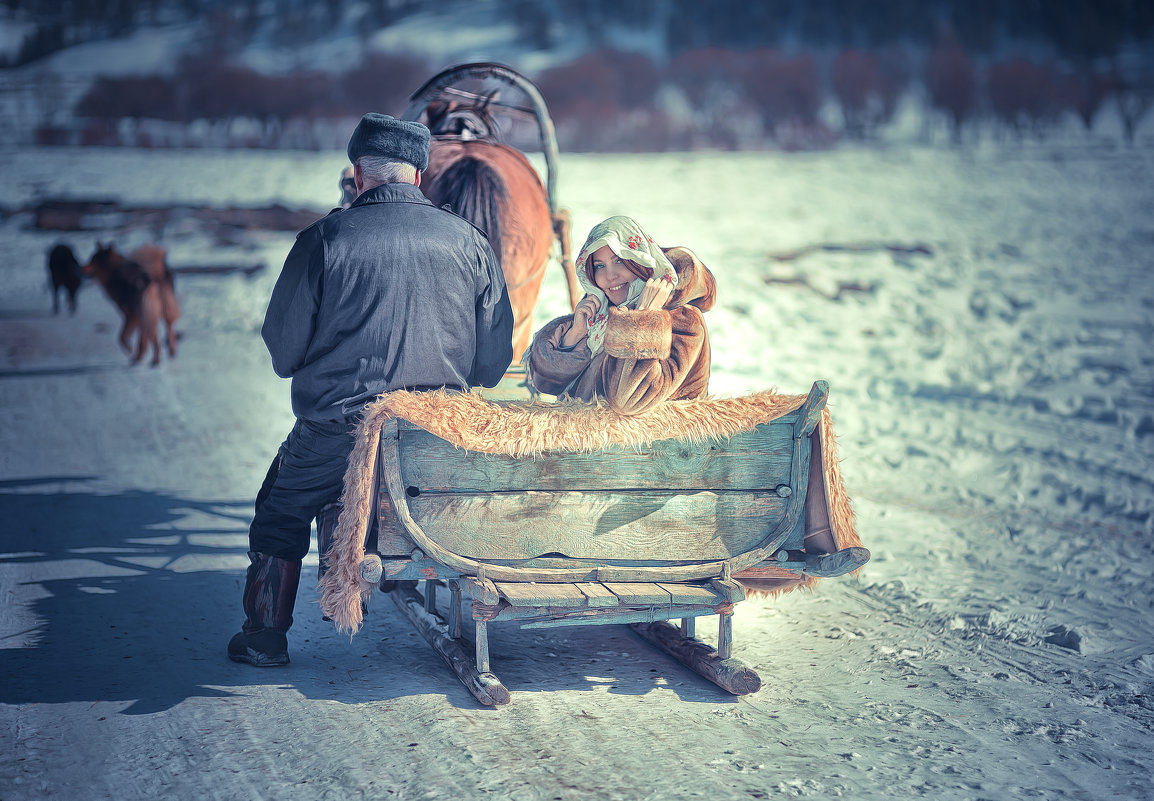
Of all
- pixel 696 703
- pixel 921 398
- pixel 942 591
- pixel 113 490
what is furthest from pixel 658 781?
pixel 921 398

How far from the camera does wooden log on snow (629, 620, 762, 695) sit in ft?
11.1

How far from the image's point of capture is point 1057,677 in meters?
3.54

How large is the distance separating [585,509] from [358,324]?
3.30 ft

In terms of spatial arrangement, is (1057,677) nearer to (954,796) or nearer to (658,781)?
(954,796)

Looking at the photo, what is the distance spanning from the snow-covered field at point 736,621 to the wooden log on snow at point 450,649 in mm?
58

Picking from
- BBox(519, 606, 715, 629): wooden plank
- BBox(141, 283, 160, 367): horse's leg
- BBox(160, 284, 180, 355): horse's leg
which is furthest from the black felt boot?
BBox(160, 284, 180, 355): horse's leg

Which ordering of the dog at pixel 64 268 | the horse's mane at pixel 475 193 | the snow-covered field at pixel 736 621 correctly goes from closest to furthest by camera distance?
the snow-covered field at pixel 736 621 < the horse's mane at pixel 475 193 < the dog at pixel 64 268

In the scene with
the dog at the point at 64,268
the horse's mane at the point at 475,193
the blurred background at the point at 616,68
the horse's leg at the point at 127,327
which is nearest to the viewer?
the horse's mane at the point at 475,193

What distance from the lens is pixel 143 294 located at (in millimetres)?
11320

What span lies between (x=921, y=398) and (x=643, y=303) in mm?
5713

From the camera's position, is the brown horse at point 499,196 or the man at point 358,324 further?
the brown horse at point 499,196

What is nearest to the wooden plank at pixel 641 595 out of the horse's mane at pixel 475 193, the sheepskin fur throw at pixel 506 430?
the sheepskin fur throw at pixel 506 430

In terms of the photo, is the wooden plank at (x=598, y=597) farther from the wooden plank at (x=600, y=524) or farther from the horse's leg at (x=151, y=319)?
the horse's leg at (x=151, y=319)

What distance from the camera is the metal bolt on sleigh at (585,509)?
315cm
